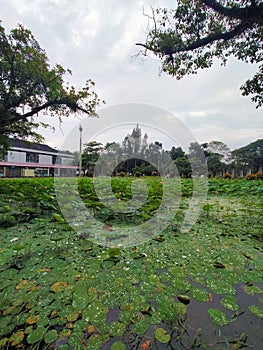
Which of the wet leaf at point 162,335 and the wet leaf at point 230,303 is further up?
the wet leaf at point 230,303

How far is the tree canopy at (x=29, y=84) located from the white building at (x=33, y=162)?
1010 centimetres

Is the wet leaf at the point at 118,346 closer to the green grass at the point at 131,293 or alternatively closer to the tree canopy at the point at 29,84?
the green grass at the point at 131,293

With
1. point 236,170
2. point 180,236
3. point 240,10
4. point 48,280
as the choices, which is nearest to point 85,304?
point 48,280

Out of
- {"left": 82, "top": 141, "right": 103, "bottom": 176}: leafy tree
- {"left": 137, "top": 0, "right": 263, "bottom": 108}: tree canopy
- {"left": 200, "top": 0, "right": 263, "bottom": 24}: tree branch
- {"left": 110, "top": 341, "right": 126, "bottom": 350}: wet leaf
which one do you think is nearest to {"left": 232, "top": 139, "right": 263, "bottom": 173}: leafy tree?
{"left": 82, "top": 141, "right": 103, "bottom": 176}: leafy tree

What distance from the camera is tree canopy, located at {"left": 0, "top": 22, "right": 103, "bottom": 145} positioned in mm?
4559

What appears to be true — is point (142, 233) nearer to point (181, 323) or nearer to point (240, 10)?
point (181, 323)

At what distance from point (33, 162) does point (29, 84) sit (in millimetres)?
15324

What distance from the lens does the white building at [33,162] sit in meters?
15.6

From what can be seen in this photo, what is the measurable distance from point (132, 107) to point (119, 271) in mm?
3313

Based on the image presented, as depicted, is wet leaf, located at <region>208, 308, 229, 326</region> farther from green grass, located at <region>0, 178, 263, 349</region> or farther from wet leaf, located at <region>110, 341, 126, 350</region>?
wet leaf, located at <region>110, 341, 126, 350</region>

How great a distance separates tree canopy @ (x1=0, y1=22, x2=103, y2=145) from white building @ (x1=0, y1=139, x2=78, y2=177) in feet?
33.1

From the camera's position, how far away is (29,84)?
16.0 ft

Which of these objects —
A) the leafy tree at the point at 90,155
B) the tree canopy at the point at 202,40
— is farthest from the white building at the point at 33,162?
the tree canopy at the point at 202,40

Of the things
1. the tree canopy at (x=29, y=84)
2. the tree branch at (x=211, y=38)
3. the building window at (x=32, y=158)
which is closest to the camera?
the tree branch at (x=211, y=38)
